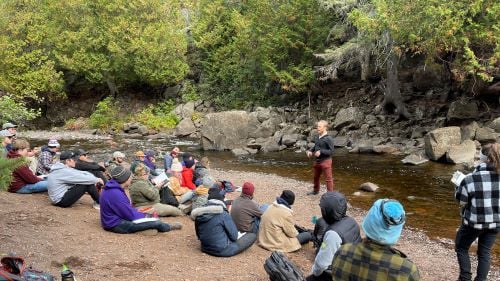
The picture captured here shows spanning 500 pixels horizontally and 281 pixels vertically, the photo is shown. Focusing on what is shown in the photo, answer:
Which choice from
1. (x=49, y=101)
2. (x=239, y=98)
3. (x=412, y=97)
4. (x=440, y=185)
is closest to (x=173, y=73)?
(x=239, y=98)

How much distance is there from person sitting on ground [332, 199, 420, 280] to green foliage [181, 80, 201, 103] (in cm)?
3346

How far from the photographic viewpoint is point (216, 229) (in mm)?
6934

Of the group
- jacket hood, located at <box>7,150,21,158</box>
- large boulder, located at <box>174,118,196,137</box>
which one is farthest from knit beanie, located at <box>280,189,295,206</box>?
large boulder, located at <box>174,118,196,137</box>

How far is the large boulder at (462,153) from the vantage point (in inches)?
631

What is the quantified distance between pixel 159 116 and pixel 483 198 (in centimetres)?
3094

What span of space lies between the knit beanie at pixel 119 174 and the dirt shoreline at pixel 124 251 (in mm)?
970

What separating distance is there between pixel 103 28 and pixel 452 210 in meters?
30.8

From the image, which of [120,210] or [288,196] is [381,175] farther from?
[120,210]

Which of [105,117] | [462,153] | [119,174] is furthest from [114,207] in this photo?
Result: [105,117]

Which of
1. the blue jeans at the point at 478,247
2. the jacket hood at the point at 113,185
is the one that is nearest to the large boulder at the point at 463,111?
the blue jeans at the point at 478,247

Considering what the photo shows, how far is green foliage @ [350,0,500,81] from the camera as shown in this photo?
1513cm

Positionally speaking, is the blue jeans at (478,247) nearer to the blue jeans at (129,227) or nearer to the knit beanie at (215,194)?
the knit beanie at (215,194)

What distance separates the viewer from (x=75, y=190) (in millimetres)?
9133

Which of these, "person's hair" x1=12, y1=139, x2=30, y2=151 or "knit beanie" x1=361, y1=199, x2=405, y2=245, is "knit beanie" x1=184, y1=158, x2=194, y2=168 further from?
"knit beanie" x1=361, y1=199, x2=405, y2=245
